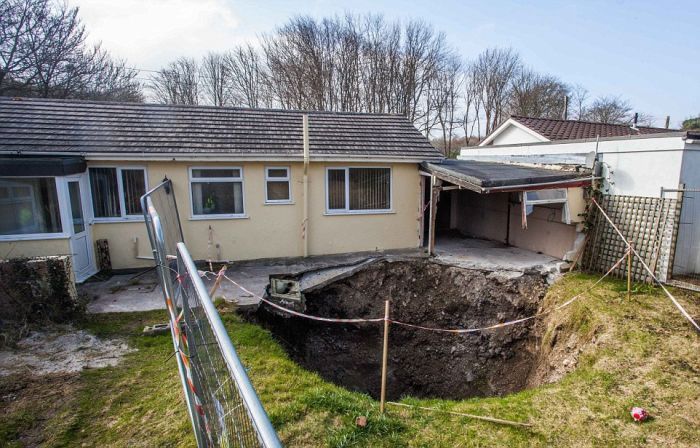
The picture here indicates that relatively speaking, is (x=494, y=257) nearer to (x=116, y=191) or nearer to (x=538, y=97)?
(x=116, y=191)

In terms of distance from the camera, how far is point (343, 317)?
26.4ft

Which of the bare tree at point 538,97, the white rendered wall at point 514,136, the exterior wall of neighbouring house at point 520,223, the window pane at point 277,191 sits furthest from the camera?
the bare tree at point 538,97

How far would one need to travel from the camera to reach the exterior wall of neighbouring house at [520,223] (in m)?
8.84

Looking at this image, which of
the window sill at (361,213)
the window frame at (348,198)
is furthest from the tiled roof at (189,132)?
the window sill at (361,213)

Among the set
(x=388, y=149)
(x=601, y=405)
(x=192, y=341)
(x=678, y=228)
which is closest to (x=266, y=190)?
(x=388, y=149)

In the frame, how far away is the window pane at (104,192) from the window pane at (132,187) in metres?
0.21

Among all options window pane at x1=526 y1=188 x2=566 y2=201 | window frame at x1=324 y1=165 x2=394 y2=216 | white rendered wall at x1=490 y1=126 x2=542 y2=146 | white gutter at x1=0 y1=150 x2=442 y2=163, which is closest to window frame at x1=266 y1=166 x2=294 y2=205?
white gutter at x1=0 y1=150 x2=442 y2=163

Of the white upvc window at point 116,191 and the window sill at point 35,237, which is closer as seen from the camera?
the window sill at point 35,237

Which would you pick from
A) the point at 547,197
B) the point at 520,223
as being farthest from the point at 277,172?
the point at 520,223

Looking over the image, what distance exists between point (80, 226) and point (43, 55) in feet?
46.5

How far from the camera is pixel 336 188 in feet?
33.4

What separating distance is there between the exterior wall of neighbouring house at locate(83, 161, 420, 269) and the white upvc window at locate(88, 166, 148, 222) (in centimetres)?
16

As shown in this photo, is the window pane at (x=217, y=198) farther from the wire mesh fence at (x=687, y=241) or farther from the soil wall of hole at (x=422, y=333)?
the wire mesh fence at (x=687, y=241)

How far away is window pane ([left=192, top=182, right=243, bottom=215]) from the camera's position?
9.39 m
